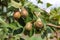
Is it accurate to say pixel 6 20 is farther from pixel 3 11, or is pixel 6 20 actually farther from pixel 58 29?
pixel 58 29

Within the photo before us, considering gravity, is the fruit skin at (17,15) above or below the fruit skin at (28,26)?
above

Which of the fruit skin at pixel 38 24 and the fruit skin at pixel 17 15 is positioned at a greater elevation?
the fruit skin at pixel 17 15

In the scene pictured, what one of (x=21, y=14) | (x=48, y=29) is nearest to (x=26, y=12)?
(x=21, y=14)

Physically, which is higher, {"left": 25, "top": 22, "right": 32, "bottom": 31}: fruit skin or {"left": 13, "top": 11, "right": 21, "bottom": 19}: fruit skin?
{"left": 13, "top": 11, "right": 21, "bottom": 19}: fruit skin

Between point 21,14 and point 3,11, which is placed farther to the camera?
point 3,11

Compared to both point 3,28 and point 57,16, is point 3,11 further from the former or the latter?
point 57,16

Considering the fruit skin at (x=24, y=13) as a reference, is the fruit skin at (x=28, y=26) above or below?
below

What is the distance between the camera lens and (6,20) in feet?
3.25

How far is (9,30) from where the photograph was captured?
3.20 feet

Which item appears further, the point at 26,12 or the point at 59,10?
the point at 59,10

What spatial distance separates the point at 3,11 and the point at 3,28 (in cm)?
11

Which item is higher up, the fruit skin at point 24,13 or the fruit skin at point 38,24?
the fruit skin at point 24,13

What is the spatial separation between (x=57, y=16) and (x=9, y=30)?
22 cm

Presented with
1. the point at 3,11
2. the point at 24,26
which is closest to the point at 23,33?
the point at 24,26
